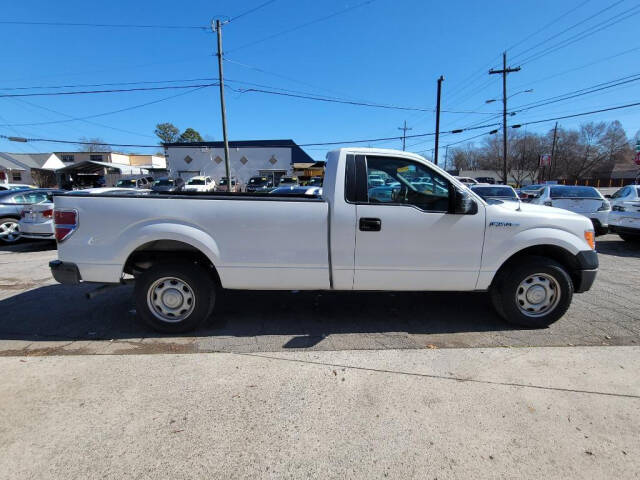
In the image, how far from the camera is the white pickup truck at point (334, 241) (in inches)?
135

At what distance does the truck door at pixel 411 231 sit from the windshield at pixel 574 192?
862 cm

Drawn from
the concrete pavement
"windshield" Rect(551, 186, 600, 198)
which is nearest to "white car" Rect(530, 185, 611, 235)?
"windshield" Rect(551, 186, 600, 198)

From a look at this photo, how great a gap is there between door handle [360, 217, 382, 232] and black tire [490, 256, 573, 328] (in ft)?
5.09

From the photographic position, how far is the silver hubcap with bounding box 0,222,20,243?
9.01m

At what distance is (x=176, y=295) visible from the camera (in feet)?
11.9

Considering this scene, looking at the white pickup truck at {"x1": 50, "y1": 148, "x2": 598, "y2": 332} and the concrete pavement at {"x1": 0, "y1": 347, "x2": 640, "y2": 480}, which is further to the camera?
the white pickup truck at {"x1": 50, "y1": 148, "x2": 598, "y2": 332}

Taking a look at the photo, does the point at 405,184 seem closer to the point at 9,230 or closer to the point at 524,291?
the point at 524,291

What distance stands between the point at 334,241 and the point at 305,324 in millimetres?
1116

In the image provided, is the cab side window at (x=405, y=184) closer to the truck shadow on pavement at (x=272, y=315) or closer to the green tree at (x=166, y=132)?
the truck shadow on pavement at (x=272, y=315)

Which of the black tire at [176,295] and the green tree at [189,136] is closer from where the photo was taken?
the black tire at [176,295]

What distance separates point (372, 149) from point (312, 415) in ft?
8.64

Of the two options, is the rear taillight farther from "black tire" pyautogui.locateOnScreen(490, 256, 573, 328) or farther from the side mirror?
"black tire" pyautogui.locateOnScreen(490, 256, 573, 328)

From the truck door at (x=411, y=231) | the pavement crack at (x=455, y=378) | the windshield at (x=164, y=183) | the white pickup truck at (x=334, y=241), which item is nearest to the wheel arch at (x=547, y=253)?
the white pickup truck at (x=334, y=241)

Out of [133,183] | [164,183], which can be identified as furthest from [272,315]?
[133,183]
